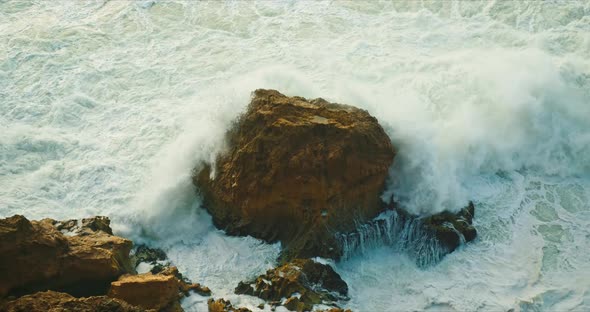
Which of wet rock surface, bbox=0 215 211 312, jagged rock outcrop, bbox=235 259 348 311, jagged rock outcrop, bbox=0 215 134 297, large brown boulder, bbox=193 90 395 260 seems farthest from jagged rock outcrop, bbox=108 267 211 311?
large brown boulder, bbox=193 90 395 260

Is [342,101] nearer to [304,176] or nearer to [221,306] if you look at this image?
[304,176]

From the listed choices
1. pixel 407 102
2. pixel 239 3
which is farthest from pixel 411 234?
pixel 239 3

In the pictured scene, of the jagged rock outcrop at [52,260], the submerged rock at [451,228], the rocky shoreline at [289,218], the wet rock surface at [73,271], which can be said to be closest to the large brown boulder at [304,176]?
the rocky shoreline at [289,218]

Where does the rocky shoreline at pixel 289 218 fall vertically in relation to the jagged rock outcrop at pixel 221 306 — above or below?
above

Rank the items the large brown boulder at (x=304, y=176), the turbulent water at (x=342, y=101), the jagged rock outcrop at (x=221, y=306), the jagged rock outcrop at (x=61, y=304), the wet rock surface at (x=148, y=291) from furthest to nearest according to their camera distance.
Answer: the large brown boulder at (x=304, y=176), the turbulent water at (x=342, y=101), the jagged rock outcrop at (x=221, y=306), the wet rock surface at (x=148, y=291), the jagged rock outcrop at (x=61, y=304)

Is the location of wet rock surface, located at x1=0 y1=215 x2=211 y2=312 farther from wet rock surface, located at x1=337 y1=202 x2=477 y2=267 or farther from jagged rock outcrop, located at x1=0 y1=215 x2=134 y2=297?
wet rock surface, located at x1=337 y1=202 x2=477 y2=267

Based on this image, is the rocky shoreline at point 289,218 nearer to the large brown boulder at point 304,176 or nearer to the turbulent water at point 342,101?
the large brown boulder at point 304,176

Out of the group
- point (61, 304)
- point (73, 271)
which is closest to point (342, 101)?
point (73, 271)

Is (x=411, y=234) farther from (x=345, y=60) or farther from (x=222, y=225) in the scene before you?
(x=345, y=60)
